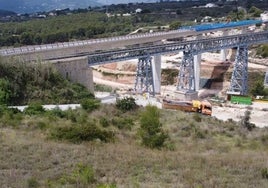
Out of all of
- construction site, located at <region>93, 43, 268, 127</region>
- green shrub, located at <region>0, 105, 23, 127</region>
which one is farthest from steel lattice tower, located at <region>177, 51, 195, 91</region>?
green shrub, located at <region>0, 105, 23, 127</region>

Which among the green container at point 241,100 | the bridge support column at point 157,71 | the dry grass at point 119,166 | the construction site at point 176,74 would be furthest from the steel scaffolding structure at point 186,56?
the dry grass at point 119,166

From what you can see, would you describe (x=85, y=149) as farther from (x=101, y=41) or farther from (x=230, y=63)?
(x=230, y=63)

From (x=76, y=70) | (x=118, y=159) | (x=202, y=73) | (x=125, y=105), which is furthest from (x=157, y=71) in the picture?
(x=118, y=159)

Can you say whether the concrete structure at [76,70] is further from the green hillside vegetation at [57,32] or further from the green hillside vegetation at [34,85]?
the green hillside vegetation at [57,32]

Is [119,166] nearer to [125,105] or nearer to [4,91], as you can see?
[125,105]

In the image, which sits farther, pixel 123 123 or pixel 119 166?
pixel 123 123

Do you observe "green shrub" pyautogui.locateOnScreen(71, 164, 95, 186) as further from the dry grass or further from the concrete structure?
the concrete structure
